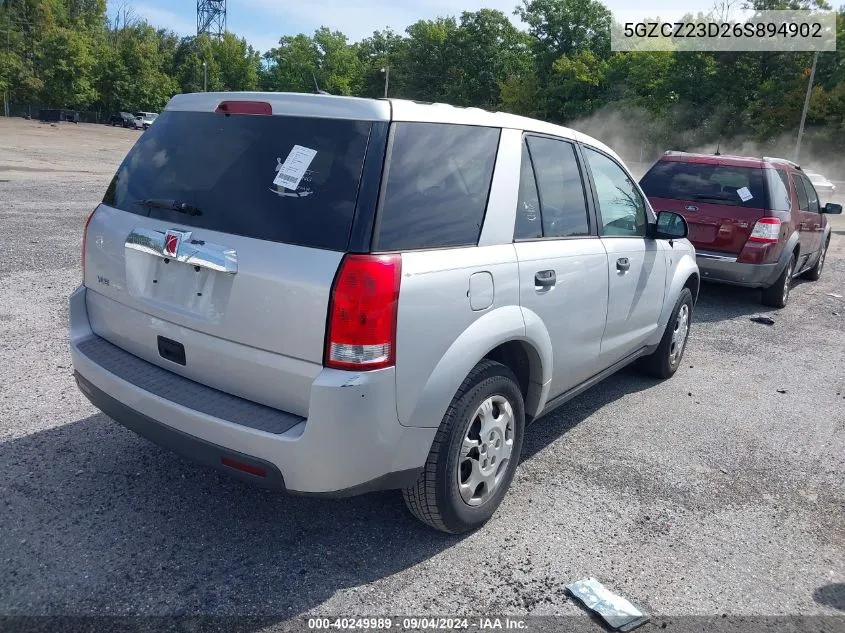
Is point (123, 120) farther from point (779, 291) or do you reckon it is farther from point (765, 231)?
point (765, 231)

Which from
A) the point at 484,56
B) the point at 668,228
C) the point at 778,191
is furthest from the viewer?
the point at 484,56

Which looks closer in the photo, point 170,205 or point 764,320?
point 170,205

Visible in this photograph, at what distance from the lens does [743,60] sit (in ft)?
143

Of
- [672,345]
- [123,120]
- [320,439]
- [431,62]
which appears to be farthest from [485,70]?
[320,439]

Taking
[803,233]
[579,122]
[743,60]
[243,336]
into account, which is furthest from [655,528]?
[579,122]

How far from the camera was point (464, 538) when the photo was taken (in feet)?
10.8

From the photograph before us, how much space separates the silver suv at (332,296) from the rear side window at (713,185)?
539cm

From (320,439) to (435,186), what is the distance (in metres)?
1.17

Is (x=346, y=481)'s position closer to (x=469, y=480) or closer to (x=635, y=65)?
(x=469, y=480)

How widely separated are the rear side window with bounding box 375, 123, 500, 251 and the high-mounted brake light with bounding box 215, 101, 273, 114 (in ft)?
2.00

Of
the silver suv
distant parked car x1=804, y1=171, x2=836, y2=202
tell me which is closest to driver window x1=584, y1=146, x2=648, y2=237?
the silver suv

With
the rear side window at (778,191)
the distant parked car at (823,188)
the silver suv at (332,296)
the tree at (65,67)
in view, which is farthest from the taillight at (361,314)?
the tree at (65,67)

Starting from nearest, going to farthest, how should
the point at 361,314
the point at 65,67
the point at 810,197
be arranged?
the point at 361,314 < the point at 810,197 < the point at 65,67

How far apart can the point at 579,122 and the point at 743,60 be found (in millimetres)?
14002
